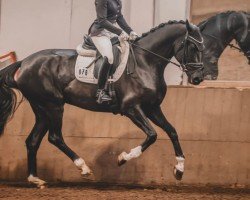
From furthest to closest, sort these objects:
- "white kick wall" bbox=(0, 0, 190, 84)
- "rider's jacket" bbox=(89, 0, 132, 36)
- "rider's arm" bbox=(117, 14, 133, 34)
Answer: "white kick wall" bbox=(0, 0, 190, 84)
"rider's arm" bbox=(117, 14, 133, 34)
"rider's jacket" bbox=(89, 0, 132, 36)

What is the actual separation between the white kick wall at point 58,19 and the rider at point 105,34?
198 cm

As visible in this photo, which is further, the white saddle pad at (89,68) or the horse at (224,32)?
the horse at (224,32)

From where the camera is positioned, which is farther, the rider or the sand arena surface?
the rider

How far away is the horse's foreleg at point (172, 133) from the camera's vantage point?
8.33m

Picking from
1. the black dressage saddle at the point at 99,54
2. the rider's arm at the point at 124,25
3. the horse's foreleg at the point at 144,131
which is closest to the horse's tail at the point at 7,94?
the black dressage saddle at the point at 99,54

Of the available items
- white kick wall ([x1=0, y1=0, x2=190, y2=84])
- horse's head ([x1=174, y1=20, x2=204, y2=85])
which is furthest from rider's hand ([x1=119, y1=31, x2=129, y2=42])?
white kick wall ([x1=0, y1=0, x2=190, y2=84])

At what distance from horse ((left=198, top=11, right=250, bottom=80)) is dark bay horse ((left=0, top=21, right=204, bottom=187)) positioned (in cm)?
116

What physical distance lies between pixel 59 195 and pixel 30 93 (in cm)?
175

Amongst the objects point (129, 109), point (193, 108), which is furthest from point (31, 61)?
point (193, 108)

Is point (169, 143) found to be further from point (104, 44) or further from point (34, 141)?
point (104, 44)

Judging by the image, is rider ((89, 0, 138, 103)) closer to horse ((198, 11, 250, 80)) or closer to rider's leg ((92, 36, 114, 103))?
rider's leg ((92, 36, 114, 103))

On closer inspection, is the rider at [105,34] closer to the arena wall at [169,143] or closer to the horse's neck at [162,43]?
the horse's neck at [162,43]

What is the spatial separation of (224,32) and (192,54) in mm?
1427

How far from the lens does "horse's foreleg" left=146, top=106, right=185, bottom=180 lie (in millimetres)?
8328
